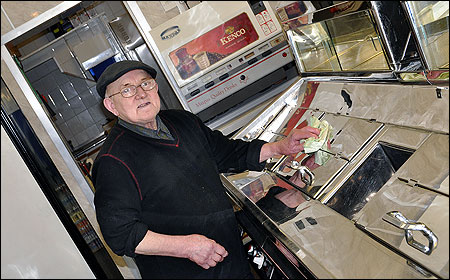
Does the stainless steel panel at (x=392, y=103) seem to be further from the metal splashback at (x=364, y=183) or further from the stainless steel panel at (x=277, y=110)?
the stainless steel panel at (x=277, y=110)

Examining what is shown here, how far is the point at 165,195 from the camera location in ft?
5.92

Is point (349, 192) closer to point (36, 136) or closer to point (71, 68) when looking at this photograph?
point (36, 136)

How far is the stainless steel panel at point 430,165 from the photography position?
46.1 inches

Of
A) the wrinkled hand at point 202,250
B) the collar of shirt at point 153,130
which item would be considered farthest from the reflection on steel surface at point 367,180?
the collar of shirt at point 153,130

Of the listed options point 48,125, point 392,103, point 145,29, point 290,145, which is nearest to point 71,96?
point 48,125

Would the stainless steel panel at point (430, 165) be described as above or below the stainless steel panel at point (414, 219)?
above

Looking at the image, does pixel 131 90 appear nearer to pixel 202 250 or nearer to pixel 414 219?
pixel 202 250

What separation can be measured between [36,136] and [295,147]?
7.11 ft

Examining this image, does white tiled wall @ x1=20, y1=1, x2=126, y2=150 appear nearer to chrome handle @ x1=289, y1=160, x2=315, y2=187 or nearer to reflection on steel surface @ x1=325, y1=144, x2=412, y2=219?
chrome handle @ x1=289, y1=160, x2=315, y2=187

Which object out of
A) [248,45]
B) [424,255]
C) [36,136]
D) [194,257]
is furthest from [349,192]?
[36,136]

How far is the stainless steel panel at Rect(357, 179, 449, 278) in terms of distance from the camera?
1.06 meters

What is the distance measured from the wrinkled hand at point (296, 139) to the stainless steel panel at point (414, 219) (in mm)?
544

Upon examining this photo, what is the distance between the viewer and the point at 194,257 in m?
1.68

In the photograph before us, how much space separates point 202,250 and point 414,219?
81cm
